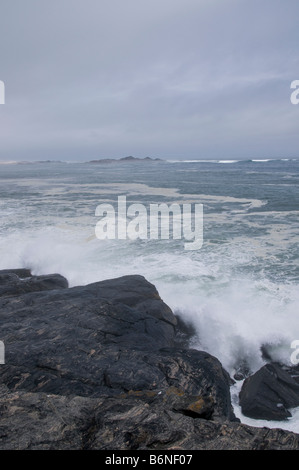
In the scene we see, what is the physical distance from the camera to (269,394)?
21.6 feet

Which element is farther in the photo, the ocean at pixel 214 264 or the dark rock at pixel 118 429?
the ocean at pixel 214 264

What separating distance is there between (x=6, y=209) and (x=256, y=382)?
79.9 feet

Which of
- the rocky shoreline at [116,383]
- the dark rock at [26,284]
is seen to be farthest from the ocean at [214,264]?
the dark rock at [26,284]

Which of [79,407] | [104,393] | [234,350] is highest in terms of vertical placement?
[79,407]

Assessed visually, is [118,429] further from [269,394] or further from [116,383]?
[269,394]

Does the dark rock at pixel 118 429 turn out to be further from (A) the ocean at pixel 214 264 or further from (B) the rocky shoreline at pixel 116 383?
(A) the ocean at pixel 214 264

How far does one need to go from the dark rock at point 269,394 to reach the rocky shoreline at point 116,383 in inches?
0.8

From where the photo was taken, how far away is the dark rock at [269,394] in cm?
628

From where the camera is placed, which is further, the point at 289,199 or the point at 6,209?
the point at 289,199

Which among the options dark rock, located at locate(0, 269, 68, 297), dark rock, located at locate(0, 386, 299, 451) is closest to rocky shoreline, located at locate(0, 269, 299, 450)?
dark rock, located at locate(0, 386, 299, 451)

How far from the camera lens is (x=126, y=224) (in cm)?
2103

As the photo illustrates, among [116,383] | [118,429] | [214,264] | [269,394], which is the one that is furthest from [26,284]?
[118,429]

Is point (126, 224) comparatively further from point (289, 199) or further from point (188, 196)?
point (289, 199)
